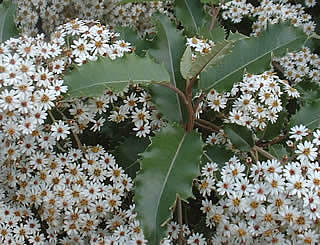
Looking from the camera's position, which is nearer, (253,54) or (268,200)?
(268,200)

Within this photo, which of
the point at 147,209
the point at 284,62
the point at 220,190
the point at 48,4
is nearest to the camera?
the point at 147,209

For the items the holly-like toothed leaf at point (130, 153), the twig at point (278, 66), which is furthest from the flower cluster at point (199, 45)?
the twig at point (278, 66)

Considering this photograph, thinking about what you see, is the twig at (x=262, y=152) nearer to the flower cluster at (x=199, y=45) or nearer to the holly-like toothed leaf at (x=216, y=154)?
the holly-like toothed leaf at (x=216, y=154)

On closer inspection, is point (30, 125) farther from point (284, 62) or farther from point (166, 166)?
point (284, 62)

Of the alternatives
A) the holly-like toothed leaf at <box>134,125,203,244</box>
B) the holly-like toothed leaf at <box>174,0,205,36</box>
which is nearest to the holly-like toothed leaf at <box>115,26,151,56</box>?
the holly-like toothed leaf at <box>174,0,205,36</box>

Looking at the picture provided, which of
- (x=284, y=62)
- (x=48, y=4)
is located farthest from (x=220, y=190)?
(x=48, y=4)

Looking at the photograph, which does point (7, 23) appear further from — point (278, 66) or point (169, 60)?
point (278, 66)

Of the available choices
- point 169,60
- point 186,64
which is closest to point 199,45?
point 169,60
